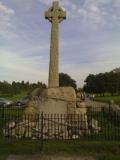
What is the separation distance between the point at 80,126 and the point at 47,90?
7.75 feet

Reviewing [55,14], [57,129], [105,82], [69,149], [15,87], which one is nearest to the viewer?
[69,149]

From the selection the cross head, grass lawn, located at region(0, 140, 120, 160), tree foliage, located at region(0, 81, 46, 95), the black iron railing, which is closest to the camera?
grass lawn, located at region(0, 140, 120, 160)

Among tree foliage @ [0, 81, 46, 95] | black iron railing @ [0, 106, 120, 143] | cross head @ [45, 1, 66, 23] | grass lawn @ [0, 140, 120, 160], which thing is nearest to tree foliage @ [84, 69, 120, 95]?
tree foliage @ [0, 81, 46, 95]

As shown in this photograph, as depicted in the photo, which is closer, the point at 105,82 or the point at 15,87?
the point at 105,82

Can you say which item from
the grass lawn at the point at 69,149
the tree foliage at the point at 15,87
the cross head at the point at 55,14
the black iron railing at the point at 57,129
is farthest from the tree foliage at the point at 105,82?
the grass lawn at the point at 69,149

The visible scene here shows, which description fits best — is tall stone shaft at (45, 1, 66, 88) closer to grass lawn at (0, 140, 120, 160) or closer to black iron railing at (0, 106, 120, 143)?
black iron railing at (0, 106, 120, 143)

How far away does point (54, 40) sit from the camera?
19.1 meters

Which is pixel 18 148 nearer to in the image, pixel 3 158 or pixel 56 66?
pixel 3 158

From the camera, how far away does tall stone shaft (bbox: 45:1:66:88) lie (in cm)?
1861

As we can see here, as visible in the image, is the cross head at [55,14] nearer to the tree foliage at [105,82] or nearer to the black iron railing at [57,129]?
the black iron railing at [57,129]

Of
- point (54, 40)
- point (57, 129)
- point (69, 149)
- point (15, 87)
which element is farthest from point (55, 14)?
point (15, 87)

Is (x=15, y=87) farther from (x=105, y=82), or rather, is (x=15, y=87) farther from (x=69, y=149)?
(x=69, y=149)

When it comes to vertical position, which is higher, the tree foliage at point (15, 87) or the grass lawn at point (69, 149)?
the tree foliage at point (15, 87)

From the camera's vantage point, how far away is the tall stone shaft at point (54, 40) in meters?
18.6
